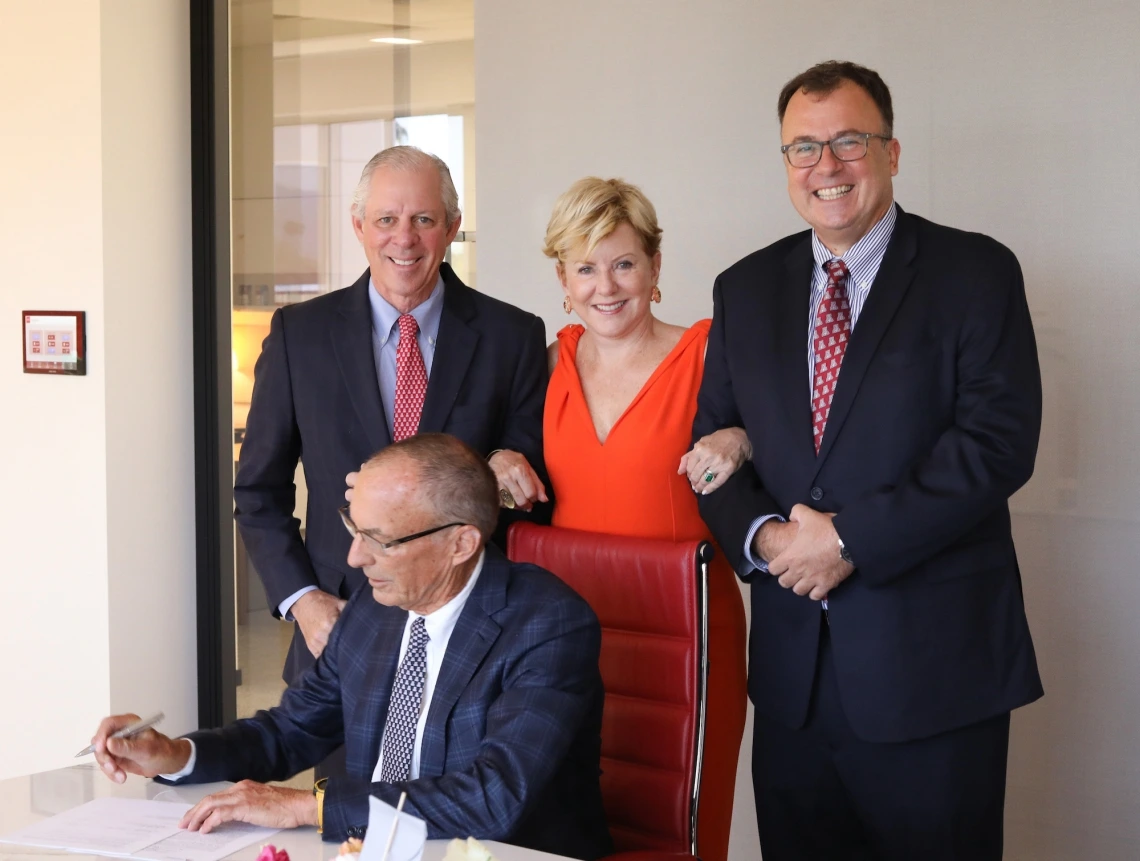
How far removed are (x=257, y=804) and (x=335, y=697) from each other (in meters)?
0.49

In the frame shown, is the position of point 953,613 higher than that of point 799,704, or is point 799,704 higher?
point 953,613

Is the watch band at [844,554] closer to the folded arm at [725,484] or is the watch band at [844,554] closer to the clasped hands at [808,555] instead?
the clasped hands at [808,555]

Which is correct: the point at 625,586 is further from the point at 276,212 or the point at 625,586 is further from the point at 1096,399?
the point at 276,212

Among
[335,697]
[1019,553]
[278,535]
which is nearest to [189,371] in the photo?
[278,535]

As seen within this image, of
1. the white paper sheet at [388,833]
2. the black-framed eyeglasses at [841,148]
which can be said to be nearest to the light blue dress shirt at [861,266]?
the black-framed eyeglasses at [841,148]

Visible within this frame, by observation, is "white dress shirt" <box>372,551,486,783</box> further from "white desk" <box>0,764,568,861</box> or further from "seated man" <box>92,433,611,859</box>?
"white desk" <box>0,764,568,861</box>

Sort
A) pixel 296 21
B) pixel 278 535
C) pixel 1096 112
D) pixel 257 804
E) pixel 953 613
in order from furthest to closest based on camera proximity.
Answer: pixel 296 21, pixel 1096 112, pixel 278 535, pixel 953 613, pixel 257 804

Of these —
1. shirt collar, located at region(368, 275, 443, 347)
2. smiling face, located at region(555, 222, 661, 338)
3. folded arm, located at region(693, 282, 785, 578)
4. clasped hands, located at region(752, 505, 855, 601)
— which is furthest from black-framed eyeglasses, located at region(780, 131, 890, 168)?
shirt collar, located at region(368, 275, 443, 347)

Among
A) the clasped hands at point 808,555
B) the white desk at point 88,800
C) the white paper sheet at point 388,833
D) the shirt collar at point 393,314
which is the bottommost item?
the white desk at point 88,800

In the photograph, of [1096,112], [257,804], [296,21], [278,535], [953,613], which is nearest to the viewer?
[257,804]

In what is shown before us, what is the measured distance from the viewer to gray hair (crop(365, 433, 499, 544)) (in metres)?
2.01

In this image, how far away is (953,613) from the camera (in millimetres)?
2143

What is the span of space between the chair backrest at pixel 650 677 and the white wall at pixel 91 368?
2470 mm

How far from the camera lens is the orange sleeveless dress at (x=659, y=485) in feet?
7.95
